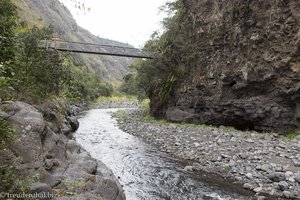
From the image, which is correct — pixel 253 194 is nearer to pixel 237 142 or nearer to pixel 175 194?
pixel 175 194

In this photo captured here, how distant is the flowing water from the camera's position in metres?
8.48

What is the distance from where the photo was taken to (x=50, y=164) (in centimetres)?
667

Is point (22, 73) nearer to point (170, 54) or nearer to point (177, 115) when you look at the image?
point (177, 115)

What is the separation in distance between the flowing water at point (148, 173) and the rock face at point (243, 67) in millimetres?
5786

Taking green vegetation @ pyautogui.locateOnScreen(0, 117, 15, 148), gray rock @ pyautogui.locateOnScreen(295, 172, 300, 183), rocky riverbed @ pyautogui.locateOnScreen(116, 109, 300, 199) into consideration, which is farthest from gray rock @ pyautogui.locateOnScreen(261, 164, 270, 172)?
green vegetation @ pyautogui.locateOnScreen(0, 117, 15, 148)

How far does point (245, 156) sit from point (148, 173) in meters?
3.91

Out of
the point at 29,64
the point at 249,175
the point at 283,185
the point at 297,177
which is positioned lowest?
the point at 249,175

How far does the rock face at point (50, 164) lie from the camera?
601 centimetres

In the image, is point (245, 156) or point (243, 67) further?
point (243, 67)

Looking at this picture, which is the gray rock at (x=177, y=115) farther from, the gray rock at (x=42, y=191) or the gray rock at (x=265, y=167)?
the gray rock at (x=42, y=191)

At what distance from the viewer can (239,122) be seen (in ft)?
55.3

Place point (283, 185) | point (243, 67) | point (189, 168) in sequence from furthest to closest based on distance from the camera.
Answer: point (243, 67) → point (189, 168) → point (283, 185)

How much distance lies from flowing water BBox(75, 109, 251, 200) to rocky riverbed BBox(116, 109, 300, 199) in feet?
2.56

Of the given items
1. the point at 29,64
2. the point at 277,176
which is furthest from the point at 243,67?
the point at 29,64
